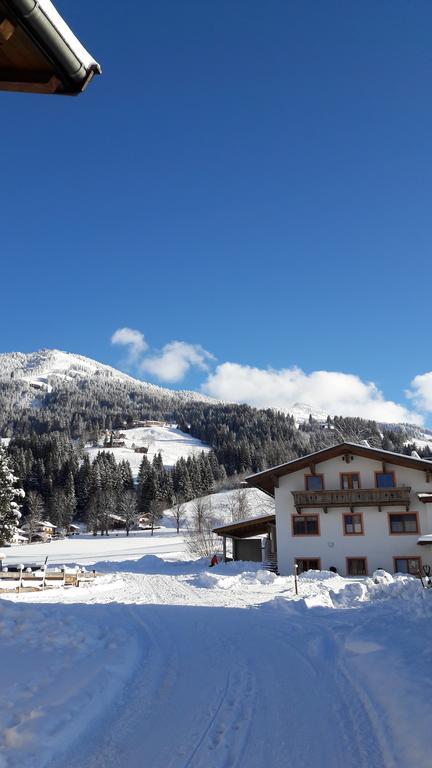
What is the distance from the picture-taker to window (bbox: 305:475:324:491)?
3856 centimetres

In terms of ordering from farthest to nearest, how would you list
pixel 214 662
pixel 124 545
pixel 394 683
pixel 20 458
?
pixel 20 458 → pixel 124 545 → pixel 214 662 → pixel 394 683

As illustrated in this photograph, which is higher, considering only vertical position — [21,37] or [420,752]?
[21,37]

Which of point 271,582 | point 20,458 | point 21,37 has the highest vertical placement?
point 20,458

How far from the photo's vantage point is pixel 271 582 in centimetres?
2905

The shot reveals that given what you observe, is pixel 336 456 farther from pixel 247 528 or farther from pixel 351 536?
pixel 247 528

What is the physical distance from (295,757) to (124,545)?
79129 millimetres

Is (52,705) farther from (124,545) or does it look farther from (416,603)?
(124,545)

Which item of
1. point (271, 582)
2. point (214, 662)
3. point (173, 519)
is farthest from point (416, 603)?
point (173, 519)

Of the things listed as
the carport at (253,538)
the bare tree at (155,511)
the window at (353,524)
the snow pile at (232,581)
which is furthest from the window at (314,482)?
the bare tree at (155,511)

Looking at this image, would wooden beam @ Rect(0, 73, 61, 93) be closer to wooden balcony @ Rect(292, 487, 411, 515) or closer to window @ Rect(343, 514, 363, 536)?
wooden balcony @ Rect(292, 487, 411, 515)

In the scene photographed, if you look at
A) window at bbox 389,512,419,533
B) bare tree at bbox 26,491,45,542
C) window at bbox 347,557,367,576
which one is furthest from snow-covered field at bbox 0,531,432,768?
bare tree at bbox 26,491,45,542

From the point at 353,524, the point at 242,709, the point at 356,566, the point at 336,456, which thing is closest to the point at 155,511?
the point at 336,456

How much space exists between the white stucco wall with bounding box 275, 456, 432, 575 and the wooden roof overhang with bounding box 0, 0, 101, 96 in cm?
3607

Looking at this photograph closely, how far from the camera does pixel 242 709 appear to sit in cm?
727
